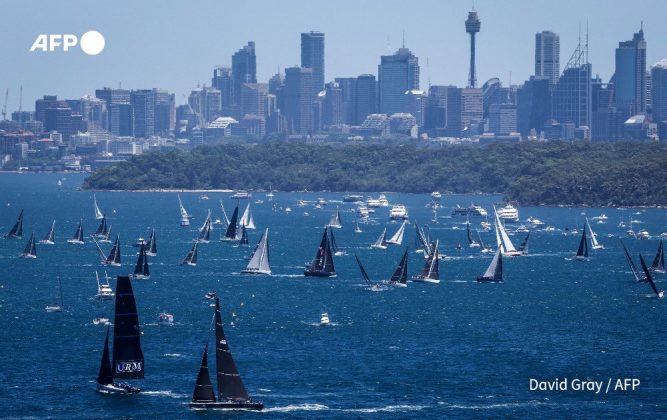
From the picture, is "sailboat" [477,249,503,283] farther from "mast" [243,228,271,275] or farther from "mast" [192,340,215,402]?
"mast" [192,340,215,402]

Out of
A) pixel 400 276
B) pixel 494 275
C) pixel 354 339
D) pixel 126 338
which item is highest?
pixel 126 338

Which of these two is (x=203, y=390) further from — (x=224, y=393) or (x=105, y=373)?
(x=105, y=373)

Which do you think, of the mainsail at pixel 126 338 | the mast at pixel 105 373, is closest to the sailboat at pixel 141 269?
the mast at pixel 105 373

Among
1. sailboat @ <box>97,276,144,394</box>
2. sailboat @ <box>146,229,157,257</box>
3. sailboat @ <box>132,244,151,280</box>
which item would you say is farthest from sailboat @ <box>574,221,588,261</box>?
sailboat @ <box>97,276,144,394</box>

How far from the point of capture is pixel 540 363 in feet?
306

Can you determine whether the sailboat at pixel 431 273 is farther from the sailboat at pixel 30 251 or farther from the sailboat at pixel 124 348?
the sailboat at pixel 124 348

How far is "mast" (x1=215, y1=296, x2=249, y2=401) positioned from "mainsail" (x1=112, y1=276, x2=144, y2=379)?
4.20 metres

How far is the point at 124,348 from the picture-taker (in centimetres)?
8031

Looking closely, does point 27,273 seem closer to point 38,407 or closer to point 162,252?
point 162,252

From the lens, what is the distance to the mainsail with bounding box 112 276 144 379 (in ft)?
260

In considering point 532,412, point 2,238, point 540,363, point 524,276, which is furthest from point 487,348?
point 2,238

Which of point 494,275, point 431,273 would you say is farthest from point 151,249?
point 494,275

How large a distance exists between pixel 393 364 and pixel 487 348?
846 cm

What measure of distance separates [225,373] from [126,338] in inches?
209
